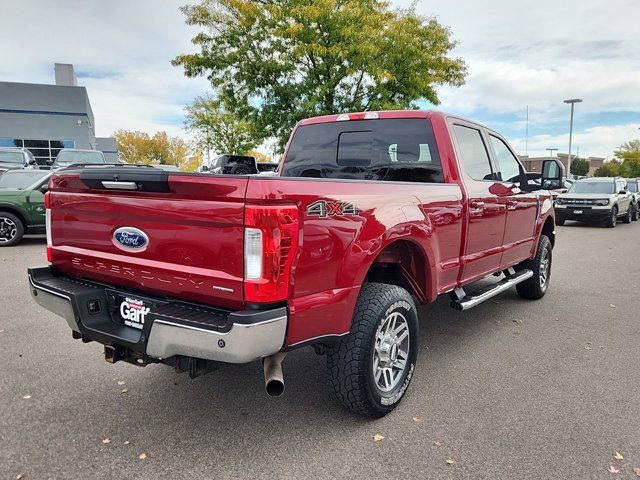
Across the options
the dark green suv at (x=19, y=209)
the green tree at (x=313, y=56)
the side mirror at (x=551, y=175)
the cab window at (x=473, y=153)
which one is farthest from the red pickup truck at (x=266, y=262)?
the green tree at (x=313, y=56)

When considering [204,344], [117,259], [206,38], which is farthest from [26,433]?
[206,38]

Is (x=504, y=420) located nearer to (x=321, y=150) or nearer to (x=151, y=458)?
(x=151, y=458)

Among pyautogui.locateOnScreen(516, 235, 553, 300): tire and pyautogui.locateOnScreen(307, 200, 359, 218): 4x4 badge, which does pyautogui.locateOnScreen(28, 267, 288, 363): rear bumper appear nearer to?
pyautogui.locateOnScreen(307, 200, 359, 218): 4x4 badge

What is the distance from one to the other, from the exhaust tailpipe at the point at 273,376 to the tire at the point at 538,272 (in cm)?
448

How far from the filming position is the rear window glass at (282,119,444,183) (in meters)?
4.13

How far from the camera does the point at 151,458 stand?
→ 271 cm

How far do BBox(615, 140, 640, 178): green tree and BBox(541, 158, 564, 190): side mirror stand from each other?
192 ft

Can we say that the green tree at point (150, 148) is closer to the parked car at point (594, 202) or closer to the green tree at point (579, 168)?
the parked car at point (594, 202)

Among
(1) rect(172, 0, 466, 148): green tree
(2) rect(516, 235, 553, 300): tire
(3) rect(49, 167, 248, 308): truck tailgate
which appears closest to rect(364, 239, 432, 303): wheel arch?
(3) rect(49, 167, 248, 308): truck tailgate

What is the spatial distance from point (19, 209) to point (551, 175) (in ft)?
33.3

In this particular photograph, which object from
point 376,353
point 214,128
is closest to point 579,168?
point 214,128

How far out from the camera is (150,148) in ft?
227

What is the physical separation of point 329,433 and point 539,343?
265cm

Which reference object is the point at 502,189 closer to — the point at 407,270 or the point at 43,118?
the point at 407,270
